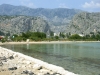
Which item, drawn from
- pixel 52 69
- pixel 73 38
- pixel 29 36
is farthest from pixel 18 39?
pixel 52 69

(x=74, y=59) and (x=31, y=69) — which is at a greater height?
(x=31, y=69)

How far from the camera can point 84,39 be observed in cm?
19562

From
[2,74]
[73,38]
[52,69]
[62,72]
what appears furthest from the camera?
[73,38]

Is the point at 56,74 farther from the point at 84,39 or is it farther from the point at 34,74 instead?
the point at 84,39

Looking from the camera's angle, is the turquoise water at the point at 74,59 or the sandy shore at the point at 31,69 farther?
the turquoise water at the point at 74,59

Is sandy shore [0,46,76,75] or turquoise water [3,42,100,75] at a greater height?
sandy shore [0,46,76,75]

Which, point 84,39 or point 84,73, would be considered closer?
point 84,73

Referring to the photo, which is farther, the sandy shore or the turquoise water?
the turquoise water

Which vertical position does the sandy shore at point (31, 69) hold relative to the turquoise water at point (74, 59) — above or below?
above

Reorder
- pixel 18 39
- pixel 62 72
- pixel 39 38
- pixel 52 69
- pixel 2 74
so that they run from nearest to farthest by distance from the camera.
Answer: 1. pixel 2 74
2. pixel 62 72
3. pixel 52 69
4. pixel 18 39
5. pixel 39 38

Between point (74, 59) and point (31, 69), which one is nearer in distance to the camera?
point (31, 69)

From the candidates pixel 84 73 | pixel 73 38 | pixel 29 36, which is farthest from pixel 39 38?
pixel 84 73

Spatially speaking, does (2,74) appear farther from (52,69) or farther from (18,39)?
(18,39)

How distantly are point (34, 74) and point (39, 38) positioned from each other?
152m
